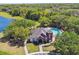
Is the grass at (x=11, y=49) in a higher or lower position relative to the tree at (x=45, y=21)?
lower

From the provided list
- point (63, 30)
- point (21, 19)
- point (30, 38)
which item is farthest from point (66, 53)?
point (21, 19)

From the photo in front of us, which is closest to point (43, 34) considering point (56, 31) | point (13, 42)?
point (56, 31)

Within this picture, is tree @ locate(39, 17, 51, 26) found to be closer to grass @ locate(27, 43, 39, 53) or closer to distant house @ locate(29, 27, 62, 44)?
distant house @ locate(29, 27, 62, 44)

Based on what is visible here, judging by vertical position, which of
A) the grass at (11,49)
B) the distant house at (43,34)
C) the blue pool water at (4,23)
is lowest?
the grass at (11,49)

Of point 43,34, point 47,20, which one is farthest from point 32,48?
point 47,20

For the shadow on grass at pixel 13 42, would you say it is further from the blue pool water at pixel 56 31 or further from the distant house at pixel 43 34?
the blue pool water at pixel 56 31

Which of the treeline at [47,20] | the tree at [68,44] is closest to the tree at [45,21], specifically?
the treeline at [47,20]

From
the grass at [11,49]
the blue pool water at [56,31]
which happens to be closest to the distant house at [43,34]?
the blue pool water at [56,31]

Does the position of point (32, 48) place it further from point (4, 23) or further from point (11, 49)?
point (4, 23)

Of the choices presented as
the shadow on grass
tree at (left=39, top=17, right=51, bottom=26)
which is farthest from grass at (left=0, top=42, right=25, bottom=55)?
tree at (left=39, top=17, right=51, bottom=26)

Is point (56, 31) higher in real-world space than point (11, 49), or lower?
higher
